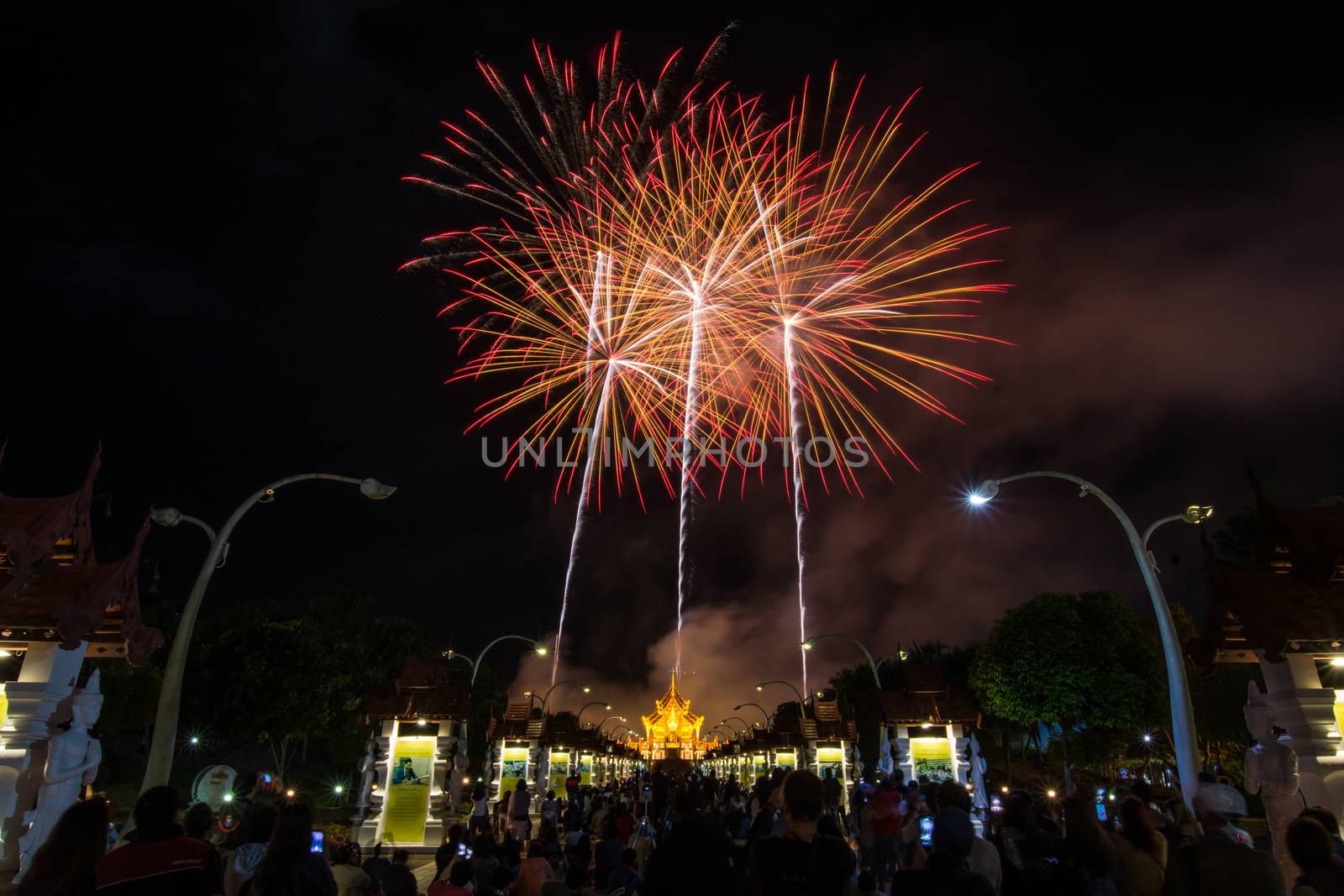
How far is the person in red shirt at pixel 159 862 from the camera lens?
4.62 meters

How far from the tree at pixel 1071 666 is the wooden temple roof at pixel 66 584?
1751 inches

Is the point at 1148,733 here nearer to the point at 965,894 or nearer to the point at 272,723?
the point at 272,723

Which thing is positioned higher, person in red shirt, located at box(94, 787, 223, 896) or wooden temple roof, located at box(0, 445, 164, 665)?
wooden temple roof, located at box(0, 445, 164, 665)

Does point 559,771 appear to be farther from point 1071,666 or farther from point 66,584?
point 66,584

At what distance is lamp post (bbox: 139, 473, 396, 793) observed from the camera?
45.0ft

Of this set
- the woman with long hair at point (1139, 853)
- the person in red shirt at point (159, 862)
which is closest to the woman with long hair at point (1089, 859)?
the woman with long hair at point (1139, 853)

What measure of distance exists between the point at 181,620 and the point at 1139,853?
17.1 metres

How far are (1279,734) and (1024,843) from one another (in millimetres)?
11033

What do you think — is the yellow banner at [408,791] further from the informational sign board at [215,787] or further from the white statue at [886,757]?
the white statue at [886,757]

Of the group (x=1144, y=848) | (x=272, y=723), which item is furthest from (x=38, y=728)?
(x=272, y=723)

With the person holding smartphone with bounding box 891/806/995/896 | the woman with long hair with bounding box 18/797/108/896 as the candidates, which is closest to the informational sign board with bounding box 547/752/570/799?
the woman with long hair with bounding box 18/797/108/896

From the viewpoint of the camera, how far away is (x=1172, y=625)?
1617 cm

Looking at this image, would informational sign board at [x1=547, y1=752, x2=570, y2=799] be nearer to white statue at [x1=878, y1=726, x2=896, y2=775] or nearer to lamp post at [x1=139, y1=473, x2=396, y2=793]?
white statue at [x1=878, y1=726, x2=896, y2=775]

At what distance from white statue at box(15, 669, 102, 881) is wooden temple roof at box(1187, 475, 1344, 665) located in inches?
793
